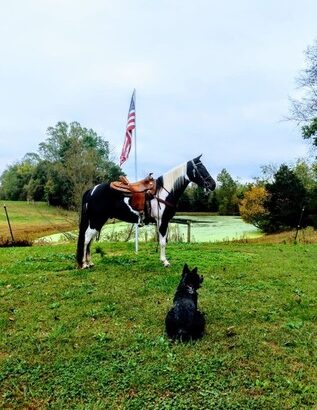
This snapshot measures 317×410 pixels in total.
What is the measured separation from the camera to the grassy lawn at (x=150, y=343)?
3363 mm

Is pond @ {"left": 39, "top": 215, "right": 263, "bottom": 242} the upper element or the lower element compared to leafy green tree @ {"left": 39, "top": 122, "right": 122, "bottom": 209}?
lower

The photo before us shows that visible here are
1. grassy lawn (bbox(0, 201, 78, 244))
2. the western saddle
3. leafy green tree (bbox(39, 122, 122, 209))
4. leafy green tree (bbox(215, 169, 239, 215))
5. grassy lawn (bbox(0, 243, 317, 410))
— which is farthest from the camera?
leafy green tree (bbox(215, 169, 239, 215))

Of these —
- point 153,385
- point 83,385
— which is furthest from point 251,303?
point 83,385

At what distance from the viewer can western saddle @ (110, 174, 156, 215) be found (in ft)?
25.5

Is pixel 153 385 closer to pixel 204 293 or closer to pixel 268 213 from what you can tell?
pixel 204 293

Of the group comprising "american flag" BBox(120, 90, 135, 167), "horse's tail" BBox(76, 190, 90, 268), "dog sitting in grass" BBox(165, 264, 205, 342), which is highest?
"american flag" BBox(120, 90, 135, 167)

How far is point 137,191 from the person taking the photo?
7.78 metres

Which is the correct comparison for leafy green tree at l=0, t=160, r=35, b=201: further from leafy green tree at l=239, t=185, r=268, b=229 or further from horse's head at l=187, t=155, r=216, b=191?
horse's head at l=187, t=155, r=216, b=191

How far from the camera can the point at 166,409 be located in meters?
3.14

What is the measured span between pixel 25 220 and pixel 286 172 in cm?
2263

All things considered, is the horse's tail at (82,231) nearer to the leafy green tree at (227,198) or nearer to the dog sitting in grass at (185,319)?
the dog sitting in grass at (185,319)

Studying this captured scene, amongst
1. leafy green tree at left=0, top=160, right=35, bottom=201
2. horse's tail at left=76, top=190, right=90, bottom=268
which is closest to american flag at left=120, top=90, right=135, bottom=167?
horse's tail at left=76, top=190, right=90, bottom=268

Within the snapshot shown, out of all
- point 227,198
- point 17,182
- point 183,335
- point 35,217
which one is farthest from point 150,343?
point 17,182

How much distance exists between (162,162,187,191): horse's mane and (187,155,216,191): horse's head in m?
0.16
